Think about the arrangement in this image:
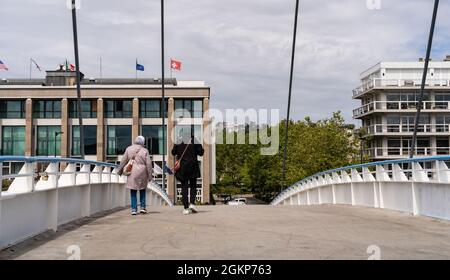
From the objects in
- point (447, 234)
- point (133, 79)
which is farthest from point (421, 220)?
point (133, 79)

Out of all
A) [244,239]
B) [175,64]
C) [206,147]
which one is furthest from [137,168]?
[206,147]

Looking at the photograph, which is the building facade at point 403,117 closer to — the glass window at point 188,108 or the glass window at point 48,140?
the glass window at point 188,108

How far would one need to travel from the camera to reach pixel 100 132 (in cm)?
7075

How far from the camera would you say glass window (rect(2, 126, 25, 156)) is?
71375mm

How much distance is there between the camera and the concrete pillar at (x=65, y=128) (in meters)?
70.2

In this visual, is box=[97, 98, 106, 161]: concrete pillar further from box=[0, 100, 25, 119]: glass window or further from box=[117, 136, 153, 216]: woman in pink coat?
box=[117, 136, 153, 216]: woman in pink coat

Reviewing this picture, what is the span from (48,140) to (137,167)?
5990 cm

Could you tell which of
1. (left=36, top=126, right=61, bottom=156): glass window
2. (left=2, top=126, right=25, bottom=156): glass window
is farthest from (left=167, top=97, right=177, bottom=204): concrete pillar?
(left=2, top=126, right=25, bottom=156): glass window

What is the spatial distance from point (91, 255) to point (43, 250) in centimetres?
94

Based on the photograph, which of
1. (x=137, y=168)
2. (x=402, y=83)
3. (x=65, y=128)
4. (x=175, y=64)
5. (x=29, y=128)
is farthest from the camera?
(x=402, y=83)

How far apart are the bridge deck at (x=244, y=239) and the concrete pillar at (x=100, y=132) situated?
5891 cm

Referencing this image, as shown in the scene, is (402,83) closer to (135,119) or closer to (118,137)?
(135,119)

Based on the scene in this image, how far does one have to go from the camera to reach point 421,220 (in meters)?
12.1

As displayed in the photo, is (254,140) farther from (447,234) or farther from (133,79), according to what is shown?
(447,234)
